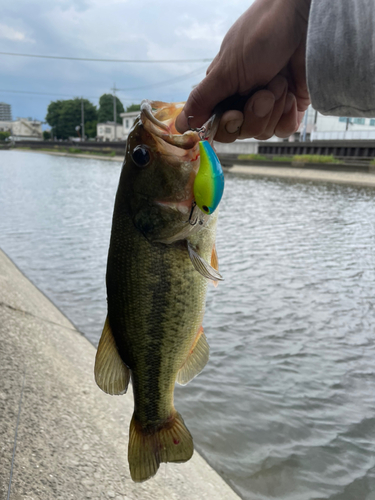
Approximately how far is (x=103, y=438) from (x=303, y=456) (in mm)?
1870

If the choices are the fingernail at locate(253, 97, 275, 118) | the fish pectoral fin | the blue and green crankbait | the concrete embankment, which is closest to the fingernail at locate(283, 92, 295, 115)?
the fingernail at locate(253, 97, 275, 118)

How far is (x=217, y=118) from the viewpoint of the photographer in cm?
172

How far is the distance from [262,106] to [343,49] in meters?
0.41

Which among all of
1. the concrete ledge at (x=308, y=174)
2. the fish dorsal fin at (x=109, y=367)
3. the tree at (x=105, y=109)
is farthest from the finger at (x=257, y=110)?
the tree at (x=105, y=109)

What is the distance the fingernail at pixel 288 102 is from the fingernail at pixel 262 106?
0.96 ft

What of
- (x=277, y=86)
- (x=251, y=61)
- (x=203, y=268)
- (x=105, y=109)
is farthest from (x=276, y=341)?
(x=105, y=109)

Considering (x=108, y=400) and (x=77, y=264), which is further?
(x=77, y=264)

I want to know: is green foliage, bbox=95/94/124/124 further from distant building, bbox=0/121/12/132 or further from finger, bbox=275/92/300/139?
finger, bbox=275/92/300/139

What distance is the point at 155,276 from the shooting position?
1627mm

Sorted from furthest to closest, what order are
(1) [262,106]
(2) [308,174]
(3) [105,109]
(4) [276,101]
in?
(3) [105,109] < (2) [308,174] < (4) [276,101] < (1) [262,106]

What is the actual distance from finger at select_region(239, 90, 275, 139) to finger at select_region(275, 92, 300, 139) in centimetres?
23

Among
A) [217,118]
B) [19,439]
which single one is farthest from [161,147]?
[19,439]

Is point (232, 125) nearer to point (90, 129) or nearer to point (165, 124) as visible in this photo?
A: point (165, 124)

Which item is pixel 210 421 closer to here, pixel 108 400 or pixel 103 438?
pixel 108 400
